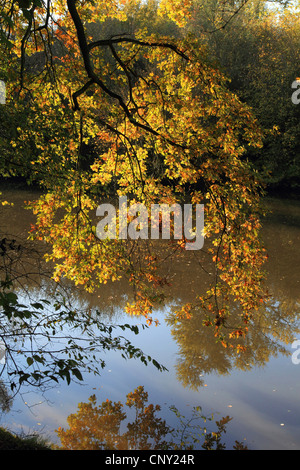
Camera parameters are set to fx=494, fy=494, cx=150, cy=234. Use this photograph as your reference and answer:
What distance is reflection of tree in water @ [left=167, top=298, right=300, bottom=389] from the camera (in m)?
7.18

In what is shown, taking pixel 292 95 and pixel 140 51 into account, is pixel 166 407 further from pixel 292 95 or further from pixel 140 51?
pixel 292 95

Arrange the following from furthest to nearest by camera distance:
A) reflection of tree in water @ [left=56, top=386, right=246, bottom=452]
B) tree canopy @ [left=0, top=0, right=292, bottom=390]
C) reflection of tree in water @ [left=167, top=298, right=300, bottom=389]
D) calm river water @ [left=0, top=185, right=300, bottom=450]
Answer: reflection of tree in water @ [left=167, top=298, right=300, bottom=389], tree canopy @ [left=0, top=0, right=292, bottom=390], calm river water @ [left=0, top=185, right=300, bottom=450], reflection of tree in water @ [left=56, top=386, right=246, bottom=452]

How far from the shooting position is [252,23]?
85.6 ft

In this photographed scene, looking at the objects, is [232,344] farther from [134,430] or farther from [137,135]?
[137,135]

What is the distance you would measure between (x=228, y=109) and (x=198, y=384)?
367 cm

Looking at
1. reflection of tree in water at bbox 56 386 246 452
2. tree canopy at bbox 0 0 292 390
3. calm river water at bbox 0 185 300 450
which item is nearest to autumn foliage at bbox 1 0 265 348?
tree canopy at bbox 0 0 292 390

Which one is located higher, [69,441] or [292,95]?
[292,95]

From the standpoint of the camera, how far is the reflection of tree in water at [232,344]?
23.5ft

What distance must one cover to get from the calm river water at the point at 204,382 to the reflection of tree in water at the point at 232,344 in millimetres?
15

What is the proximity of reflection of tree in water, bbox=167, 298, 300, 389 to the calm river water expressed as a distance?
0.6 inches

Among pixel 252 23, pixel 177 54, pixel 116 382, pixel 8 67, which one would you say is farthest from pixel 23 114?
pixel 252 23

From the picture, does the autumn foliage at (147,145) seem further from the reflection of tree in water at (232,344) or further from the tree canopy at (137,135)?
the reflection of tree in water at (232,344)

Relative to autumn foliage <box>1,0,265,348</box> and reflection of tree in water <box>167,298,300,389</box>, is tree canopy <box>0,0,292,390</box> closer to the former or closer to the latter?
autumn foliage <box>1,0,265,348</box>

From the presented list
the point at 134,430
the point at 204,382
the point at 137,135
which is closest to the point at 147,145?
the point at 137,135
